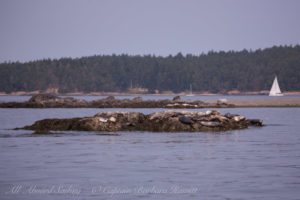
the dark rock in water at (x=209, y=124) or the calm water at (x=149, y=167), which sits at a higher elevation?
the dark rock in water at (x=209, y=124)

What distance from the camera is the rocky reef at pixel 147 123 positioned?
35812mm

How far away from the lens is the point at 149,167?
63.8 ft

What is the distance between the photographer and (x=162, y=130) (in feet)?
118

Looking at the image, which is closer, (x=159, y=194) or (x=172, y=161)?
(x=159, y=194)

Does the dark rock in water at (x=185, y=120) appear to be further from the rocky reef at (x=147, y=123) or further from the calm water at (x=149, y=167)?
the calm water at (x=149, y=167)

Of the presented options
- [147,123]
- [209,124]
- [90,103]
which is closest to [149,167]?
[209,124]

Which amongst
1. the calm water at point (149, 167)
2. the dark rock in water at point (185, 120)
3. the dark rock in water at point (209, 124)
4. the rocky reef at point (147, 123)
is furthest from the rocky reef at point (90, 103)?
the calm water at point (149, 167)

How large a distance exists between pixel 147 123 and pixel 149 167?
687 inches

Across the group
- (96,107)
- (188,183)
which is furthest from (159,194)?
(96,107)

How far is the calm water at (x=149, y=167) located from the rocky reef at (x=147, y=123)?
17.1 feet

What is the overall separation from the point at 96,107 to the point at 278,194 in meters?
69.7

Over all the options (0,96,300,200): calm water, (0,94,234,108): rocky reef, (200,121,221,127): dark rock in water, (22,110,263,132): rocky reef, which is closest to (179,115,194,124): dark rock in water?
(22,110,263,132): rocky reef

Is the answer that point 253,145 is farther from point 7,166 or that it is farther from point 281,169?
point 7,166

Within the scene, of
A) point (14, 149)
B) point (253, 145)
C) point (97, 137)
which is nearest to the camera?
point (14, 149)
